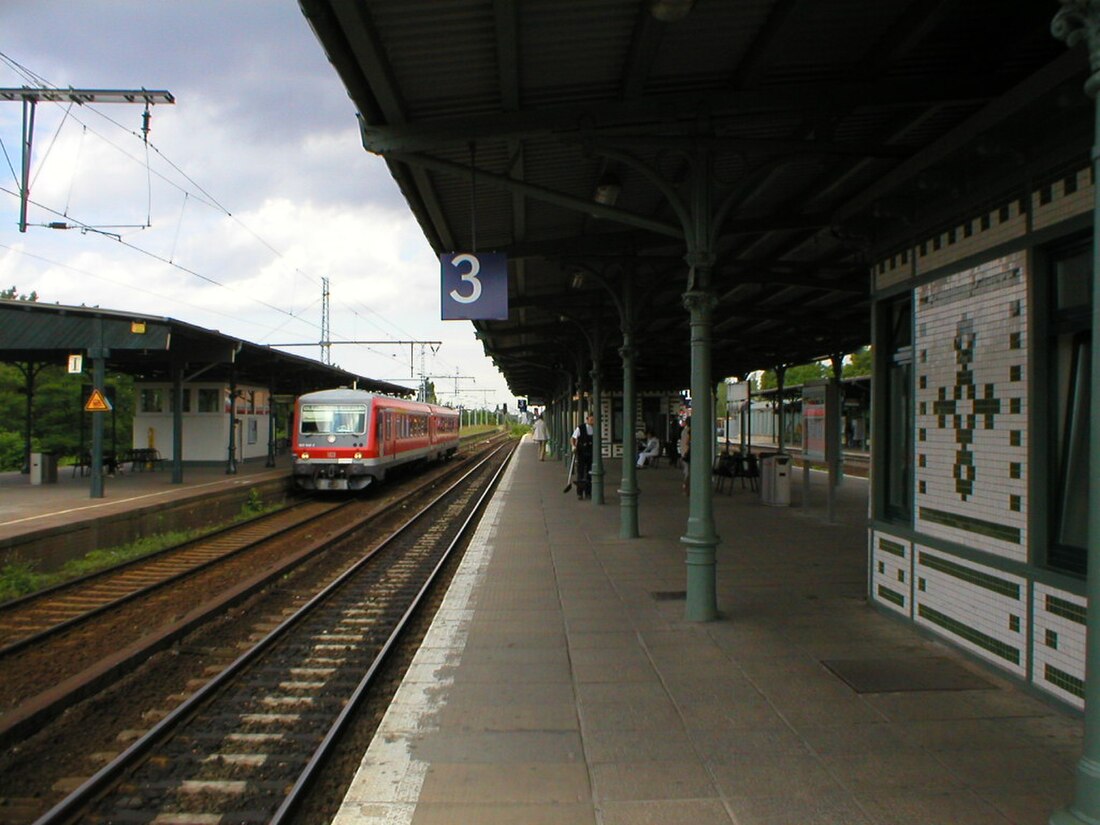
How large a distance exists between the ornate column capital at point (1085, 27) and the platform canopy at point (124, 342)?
57.4 feet

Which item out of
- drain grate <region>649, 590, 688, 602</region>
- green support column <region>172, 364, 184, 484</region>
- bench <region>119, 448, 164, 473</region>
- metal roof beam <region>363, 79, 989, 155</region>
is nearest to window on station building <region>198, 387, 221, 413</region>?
bench <region>119, 448, 164, 473</region>

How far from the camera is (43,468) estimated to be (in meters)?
19.8

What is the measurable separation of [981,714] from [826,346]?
1517 cm

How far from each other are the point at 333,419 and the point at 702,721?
17017 mm

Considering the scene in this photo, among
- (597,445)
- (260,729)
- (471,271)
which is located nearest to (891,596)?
(471,271)

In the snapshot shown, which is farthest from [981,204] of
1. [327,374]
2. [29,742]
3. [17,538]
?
[327,374]

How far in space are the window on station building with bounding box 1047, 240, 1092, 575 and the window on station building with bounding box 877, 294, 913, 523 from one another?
5.66 ft

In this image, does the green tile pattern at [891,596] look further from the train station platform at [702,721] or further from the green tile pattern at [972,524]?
the green tile pattern at [972,524]

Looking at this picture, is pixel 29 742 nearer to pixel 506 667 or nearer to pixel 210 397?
pixel 506 667

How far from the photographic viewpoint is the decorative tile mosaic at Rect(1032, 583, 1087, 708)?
447cm

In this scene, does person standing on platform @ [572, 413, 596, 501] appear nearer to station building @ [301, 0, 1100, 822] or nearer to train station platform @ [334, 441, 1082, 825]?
train station platform @ [334, 441, 1082, 825]

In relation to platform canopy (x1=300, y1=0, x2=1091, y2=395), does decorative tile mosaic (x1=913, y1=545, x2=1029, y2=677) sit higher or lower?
lower

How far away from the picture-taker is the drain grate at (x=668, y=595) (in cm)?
789

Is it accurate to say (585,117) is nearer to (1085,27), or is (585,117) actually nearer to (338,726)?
(1085,27)
